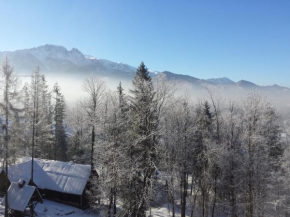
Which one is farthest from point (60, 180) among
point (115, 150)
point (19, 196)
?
point (115, 150)

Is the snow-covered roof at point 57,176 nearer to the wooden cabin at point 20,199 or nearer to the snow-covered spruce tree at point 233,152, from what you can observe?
the wooden cabin at point 20,199

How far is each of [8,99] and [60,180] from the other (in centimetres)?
1471

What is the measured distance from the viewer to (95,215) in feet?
86.9

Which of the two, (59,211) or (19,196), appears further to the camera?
(59,211)

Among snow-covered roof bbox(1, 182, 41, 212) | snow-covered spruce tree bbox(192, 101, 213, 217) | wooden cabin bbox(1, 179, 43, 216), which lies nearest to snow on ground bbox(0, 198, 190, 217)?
wooden cabin bbox(1, 179, 43, 216)

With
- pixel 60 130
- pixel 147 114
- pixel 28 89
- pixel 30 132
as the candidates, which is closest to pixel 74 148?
pixel 60 130

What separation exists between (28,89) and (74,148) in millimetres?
26154

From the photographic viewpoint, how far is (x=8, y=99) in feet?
58.7

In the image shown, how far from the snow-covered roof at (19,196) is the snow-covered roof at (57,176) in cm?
546

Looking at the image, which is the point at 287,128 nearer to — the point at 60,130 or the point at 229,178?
the point at 229,178

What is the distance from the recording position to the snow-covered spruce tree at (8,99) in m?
17.7

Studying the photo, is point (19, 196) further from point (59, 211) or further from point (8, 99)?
point (8, 99)

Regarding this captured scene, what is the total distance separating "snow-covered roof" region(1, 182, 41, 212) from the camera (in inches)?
854

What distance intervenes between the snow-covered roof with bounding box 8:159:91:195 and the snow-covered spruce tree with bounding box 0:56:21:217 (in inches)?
455
